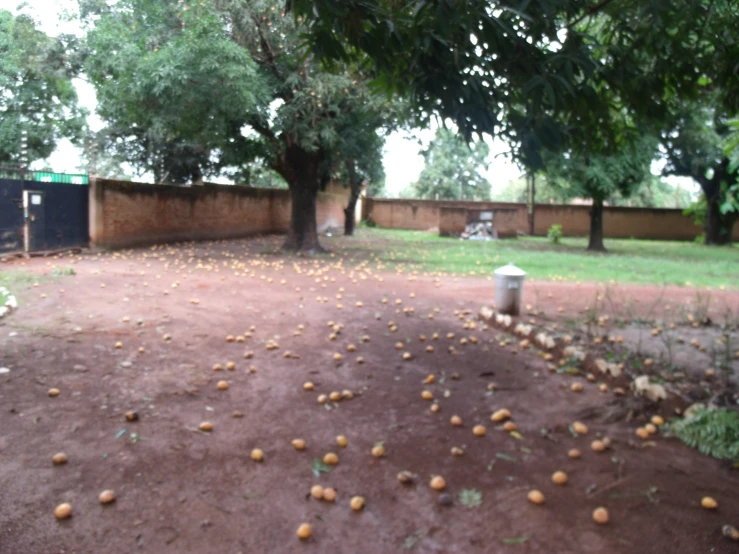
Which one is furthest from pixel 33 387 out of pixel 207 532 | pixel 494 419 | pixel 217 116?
pixel 217 116

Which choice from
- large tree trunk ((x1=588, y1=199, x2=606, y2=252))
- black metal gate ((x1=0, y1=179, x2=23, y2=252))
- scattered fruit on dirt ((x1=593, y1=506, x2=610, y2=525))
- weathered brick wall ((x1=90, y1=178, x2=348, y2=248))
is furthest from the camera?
large tree trunk ((x1=588, y1=199, x2=606, y2=252))

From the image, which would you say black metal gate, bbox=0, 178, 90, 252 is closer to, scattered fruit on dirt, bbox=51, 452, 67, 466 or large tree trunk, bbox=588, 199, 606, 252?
scattered fruit on dirt, bbox=51, 452, 67, 466

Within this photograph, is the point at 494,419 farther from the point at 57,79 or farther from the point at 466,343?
the point at 57,79

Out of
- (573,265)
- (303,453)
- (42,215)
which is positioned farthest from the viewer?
(573,265)

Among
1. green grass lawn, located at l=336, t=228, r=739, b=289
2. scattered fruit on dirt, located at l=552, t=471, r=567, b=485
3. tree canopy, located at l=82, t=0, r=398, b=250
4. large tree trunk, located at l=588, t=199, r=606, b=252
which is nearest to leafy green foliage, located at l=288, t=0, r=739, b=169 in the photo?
scattered fruit on dirt, located at l=552, t=471, r=567, b=485

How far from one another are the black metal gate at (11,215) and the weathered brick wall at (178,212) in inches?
81.9

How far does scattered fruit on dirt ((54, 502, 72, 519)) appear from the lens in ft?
10.1

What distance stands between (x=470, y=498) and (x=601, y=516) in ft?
2.17

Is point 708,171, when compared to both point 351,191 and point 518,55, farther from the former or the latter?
point 518,55

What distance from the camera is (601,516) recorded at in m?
3.15

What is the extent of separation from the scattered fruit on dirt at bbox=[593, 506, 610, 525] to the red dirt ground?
0.03 m

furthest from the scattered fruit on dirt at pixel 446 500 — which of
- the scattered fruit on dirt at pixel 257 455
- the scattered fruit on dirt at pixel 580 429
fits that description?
the scattered fruit on dirt at pixel 580 429

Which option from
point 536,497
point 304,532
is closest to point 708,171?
point 536,497

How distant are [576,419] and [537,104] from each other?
2234mm
